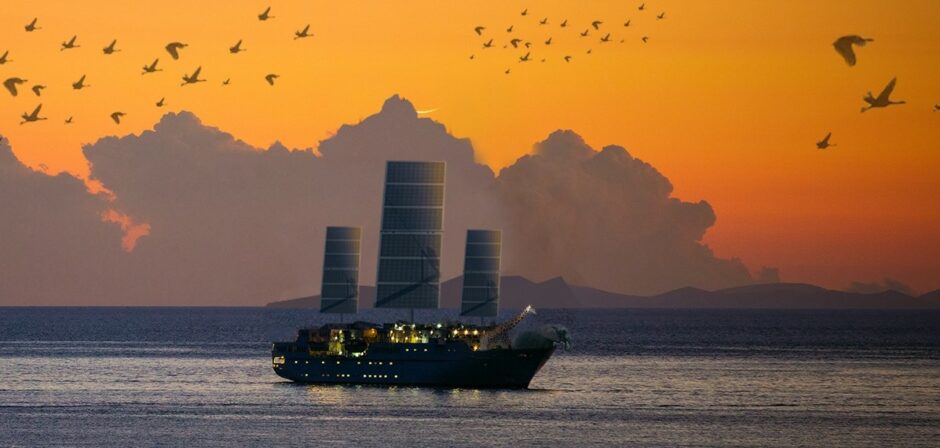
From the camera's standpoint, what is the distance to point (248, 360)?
196375 millimetres

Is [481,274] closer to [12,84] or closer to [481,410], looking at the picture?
[481,410]

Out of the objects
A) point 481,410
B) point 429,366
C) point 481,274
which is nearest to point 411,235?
point 481,274

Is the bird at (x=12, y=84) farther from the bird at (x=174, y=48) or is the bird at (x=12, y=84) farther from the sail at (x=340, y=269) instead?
the sail at (x=340, y=269)

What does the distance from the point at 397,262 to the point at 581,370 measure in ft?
131

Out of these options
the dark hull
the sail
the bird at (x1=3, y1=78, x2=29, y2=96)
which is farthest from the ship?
the bird at (x1=3, y1=78, x2=29, y2=96)

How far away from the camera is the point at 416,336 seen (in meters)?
135

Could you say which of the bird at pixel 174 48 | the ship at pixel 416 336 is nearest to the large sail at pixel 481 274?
the ship at pixel 416 336

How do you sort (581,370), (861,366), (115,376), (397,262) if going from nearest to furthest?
(397,262), (115,376), (581,370), (861,366)

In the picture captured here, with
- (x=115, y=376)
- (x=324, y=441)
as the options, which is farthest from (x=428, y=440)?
(x=115, y=376)

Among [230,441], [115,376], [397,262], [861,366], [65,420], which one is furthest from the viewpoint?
[861,366]

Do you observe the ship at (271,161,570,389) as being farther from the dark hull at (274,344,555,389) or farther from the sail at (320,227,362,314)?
the sail at (320,227,362,314)

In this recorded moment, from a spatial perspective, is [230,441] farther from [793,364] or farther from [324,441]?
[793,364]

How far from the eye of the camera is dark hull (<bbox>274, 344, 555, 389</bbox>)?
13338 centimetres

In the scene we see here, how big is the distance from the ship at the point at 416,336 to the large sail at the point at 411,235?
8 centimetres
